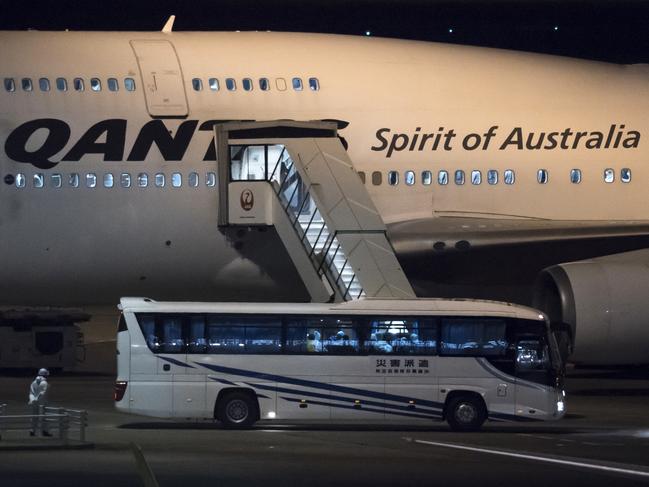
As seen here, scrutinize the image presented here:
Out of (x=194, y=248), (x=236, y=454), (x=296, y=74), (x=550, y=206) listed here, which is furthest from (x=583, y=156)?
(x=236, y=454)

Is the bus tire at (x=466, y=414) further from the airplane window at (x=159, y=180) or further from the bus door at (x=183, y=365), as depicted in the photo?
the airplane window at (x=159, y=180)

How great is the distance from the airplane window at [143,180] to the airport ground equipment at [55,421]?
8783 millimetres

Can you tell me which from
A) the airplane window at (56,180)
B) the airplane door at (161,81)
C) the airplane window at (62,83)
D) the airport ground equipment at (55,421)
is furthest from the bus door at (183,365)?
the airplane window at (62,83)

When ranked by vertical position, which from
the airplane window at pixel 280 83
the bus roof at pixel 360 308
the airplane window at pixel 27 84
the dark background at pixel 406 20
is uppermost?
the dark background at pixel 406 20

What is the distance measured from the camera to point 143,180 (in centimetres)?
3275

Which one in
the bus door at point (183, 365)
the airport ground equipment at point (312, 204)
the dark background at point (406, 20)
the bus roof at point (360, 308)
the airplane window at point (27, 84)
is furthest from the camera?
the dark background at point (406, 20)

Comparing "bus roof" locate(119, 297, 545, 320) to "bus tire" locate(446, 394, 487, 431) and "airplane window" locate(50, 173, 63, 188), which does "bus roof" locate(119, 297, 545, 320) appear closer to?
"bus tire" locate(446, 394, 487, 431)

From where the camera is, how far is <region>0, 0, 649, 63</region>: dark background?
53000mm

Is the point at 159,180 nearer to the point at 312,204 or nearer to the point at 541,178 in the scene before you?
the point at 312,204

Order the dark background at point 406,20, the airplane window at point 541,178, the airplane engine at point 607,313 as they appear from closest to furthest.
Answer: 1. the airplane engine at point 607,313
2. the airplane window at point 541,178
3. the dark background at point 406,20

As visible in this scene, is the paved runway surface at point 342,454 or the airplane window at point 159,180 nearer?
the paved runway surface at point 342,454

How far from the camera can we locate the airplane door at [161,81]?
32.8 m

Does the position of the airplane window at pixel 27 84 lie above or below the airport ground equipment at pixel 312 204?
above

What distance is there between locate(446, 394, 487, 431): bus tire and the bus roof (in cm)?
152
